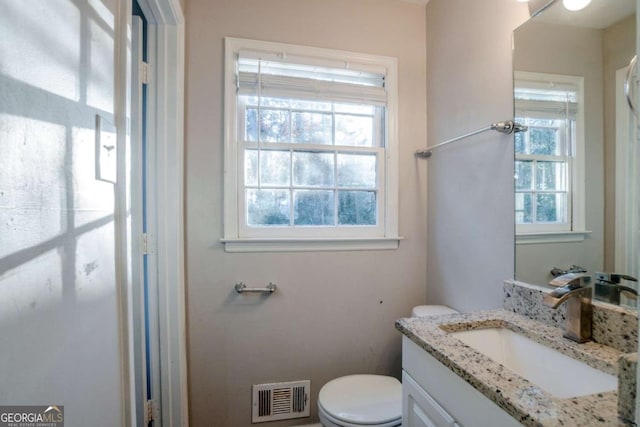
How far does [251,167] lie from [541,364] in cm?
151

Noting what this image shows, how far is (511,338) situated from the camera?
1.03 metres

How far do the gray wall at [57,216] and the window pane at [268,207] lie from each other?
0.91m

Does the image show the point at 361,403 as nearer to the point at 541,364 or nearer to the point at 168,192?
the point at 541,364

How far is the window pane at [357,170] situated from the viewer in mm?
1737

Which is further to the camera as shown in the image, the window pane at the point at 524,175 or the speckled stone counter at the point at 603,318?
the window pane at the point at 524,175

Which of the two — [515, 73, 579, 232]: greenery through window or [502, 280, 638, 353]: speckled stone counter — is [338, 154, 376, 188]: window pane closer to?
[515, 73, 579, 232]: greenery through window

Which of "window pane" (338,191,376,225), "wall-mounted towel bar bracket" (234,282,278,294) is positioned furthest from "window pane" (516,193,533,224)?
"wall-mounted towel bar bracket" (234,282,278,294)

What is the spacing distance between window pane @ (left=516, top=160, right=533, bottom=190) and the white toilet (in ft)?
3.57

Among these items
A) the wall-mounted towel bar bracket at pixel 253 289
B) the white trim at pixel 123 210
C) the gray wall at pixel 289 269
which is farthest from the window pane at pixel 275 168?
the white trim at pixel 123 210

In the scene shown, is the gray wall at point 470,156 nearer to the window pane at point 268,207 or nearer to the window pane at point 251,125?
the window pane at point 268,207

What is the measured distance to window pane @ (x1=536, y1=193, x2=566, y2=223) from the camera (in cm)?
104

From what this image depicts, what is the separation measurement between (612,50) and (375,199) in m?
1.14

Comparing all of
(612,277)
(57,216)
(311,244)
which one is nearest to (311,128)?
(311,244)

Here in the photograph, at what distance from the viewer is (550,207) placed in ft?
3.55
